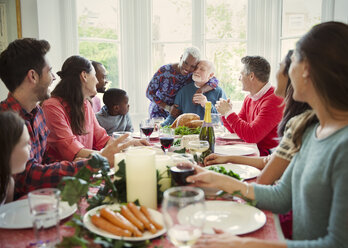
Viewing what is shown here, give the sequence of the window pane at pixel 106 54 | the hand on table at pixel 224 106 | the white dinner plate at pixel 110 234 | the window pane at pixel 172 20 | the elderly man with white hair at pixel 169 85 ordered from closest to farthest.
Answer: the white dinner plate at pixel 110 234
the hand on table at pixel 224 106
the elderly man with white hair at pixel 169 85
the window pane at pixel 106 54
the window pane at pixel 172 20

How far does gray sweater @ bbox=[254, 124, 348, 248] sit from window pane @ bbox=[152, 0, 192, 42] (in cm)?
377

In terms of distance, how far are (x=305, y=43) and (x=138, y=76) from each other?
12.9 feet

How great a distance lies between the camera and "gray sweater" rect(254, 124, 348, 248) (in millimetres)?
911

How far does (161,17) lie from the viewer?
15.5ft

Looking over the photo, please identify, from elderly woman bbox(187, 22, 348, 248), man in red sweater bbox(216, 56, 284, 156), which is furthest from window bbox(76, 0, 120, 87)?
elderly woman bbox(187, 22, 348, 248)

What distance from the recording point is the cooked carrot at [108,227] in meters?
0.87

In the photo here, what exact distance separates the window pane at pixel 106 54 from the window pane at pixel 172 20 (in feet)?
2.23

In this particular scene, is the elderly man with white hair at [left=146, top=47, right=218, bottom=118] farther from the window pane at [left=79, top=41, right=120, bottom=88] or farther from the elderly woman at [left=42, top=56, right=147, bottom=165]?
the elderly woman at [left=42, top=56, right=147, bottom=165]

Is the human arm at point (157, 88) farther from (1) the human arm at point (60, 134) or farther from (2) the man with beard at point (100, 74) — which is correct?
(1) the human arm at point (60, 134)

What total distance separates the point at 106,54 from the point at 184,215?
4.26 meters

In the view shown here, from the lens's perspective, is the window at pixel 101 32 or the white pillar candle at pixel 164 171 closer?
the white pillar candle at pixel 164 171

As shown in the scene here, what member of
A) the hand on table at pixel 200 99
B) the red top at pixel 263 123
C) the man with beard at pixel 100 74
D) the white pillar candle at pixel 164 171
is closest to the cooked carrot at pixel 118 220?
the white pillar candle at pixel 164 171

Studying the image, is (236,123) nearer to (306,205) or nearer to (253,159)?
(253,159)

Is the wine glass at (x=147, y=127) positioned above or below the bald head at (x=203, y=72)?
below
